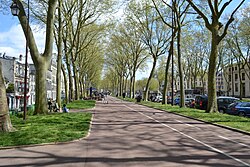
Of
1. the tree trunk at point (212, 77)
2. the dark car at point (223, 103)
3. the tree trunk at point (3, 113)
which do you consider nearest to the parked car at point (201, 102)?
the dark car at point (223, 103)

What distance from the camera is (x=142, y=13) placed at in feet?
135

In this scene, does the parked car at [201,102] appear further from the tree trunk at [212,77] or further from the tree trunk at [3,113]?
the tree trunk at [3,113]

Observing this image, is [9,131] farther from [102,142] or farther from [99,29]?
[99,29]

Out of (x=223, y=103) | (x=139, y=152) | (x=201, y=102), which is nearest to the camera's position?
(x=139, y=152)

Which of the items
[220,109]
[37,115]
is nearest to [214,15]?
[220,109]

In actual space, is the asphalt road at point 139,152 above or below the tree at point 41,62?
below

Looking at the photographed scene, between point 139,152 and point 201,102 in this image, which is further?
point 201,102

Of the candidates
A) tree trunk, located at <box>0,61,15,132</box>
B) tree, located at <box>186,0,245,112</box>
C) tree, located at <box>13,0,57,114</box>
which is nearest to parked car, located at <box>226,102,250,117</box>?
tree, located at <box>186,0,245,112</box>

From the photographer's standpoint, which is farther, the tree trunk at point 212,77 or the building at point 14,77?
the building at point 14,77

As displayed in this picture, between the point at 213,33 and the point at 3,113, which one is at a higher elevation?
the point at 213,33

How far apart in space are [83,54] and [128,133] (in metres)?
45.2

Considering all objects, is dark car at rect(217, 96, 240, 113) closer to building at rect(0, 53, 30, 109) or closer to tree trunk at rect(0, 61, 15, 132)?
tree trunk at rect(0, 61, 15, 132)

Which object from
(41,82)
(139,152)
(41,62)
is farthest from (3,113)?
(41,62)

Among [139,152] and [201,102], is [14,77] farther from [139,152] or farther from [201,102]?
[139,152]
